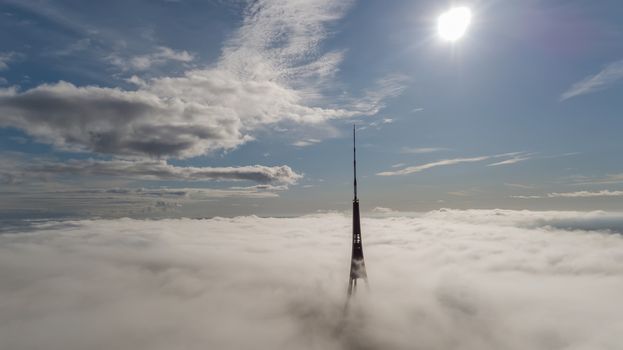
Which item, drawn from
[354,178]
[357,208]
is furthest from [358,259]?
[354,178]

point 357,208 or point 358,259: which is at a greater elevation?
point 357,208

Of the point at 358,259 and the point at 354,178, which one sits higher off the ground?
the point at 354,178

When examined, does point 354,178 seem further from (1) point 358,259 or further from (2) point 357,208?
(1) point 358,259

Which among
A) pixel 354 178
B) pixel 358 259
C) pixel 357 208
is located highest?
pixel 354 178

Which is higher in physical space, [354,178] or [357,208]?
[354,178]
